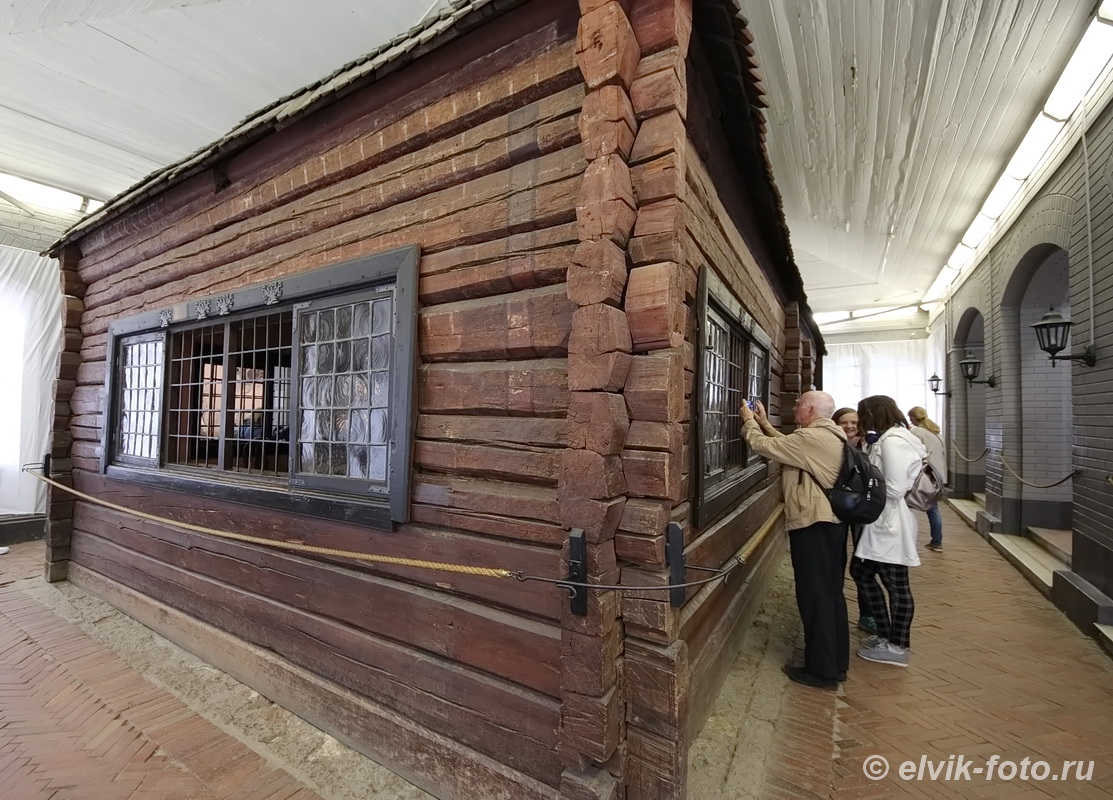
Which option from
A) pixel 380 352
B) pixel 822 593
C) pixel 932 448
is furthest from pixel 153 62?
pixel 932 448

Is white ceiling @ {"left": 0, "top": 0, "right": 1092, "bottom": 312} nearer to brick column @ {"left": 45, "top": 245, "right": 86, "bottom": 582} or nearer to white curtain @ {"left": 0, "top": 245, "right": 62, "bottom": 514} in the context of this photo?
white curtain @ {"left": 0, "top": 245, "right": 62, "bottom": 514}

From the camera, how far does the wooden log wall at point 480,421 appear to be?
7.11ft

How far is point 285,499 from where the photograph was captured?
3.39 m

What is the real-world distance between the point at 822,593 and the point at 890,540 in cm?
78

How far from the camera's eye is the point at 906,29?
13.6 feet

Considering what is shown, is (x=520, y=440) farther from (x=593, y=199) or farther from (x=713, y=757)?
(x=713, y=757)

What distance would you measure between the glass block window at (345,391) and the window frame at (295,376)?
2.7 inches

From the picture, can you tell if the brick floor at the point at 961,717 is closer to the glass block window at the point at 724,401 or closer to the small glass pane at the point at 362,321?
the glass block window at the point at 724,401

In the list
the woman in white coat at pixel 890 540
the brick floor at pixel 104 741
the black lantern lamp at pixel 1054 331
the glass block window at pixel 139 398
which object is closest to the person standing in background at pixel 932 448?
the black lantern lamp at pixel 1054 331

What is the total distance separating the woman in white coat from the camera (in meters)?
3.66

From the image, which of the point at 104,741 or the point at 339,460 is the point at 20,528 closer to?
the point at 104,741

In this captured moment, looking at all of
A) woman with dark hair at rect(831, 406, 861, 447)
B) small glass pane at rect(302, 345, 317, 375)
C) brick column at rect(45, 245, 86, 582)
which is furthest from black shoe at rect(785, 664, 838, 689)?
brick column at rect(45, 245, 86, 582)

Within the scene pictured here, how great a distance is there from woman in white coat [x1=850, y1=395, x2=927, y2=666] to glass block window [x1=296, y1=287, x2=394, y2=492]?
11.7 ft

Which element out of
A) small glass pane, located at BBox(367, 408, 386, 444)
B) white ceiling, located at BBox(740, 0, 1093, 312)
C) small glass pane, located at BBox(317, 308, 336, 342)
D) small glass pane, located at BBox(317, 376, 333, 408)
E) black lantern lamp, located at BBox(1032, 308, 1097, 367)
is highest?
white ceiling, located at BBox(740, 0, 1093, 312)
